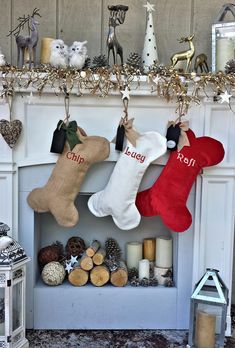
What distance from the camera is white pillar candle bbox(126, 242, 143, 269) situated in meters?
2.22

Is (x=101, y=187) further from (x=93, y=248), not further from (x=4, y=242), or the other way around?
(x=4, y=242)

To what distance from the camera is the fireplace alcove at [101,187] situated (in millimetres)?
1962

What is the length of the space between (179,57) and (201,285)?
101 cm

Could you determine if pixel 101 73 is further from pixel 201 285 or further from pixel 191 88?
pixel 201 285

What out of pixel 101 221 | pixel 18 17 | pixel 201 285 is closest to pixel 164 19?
pixel 18 17

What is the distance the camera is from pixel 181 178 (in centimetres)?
193

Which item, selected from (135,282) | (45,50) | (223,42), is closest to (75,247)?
(135,282)

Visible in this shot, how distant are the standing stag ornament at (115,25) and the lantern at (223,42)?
0.43 m

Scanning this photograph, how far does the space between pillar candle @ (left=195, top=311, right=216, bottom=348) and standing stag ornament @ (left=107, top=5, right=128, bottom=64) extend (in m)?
1.19

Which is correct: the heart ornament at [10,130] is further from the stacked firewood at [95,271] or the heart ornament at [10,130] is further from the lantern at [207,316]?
the lantern at [207,316]

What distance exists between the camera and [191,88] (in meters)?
1.92

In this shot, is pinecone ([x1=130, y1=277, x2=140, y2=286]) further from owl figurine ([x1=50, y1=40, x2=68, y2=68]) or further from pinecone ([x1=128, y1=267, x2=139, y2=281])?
owl figurine ([x1=50, y1=40, x2=68, y2=68])

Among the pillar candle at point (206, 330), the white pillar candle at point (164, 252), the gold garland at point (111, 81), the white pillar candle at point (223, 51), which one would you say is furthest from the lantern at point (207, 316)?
the white pillar candle at point (223, 51)

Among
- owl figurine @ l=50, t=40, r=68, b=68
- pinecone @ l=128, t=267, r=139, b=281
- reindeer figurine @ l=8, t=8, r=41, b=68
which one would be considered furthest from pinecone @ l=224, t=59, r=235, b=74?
pinecone @ l=128, t=267, r=139, b=281
